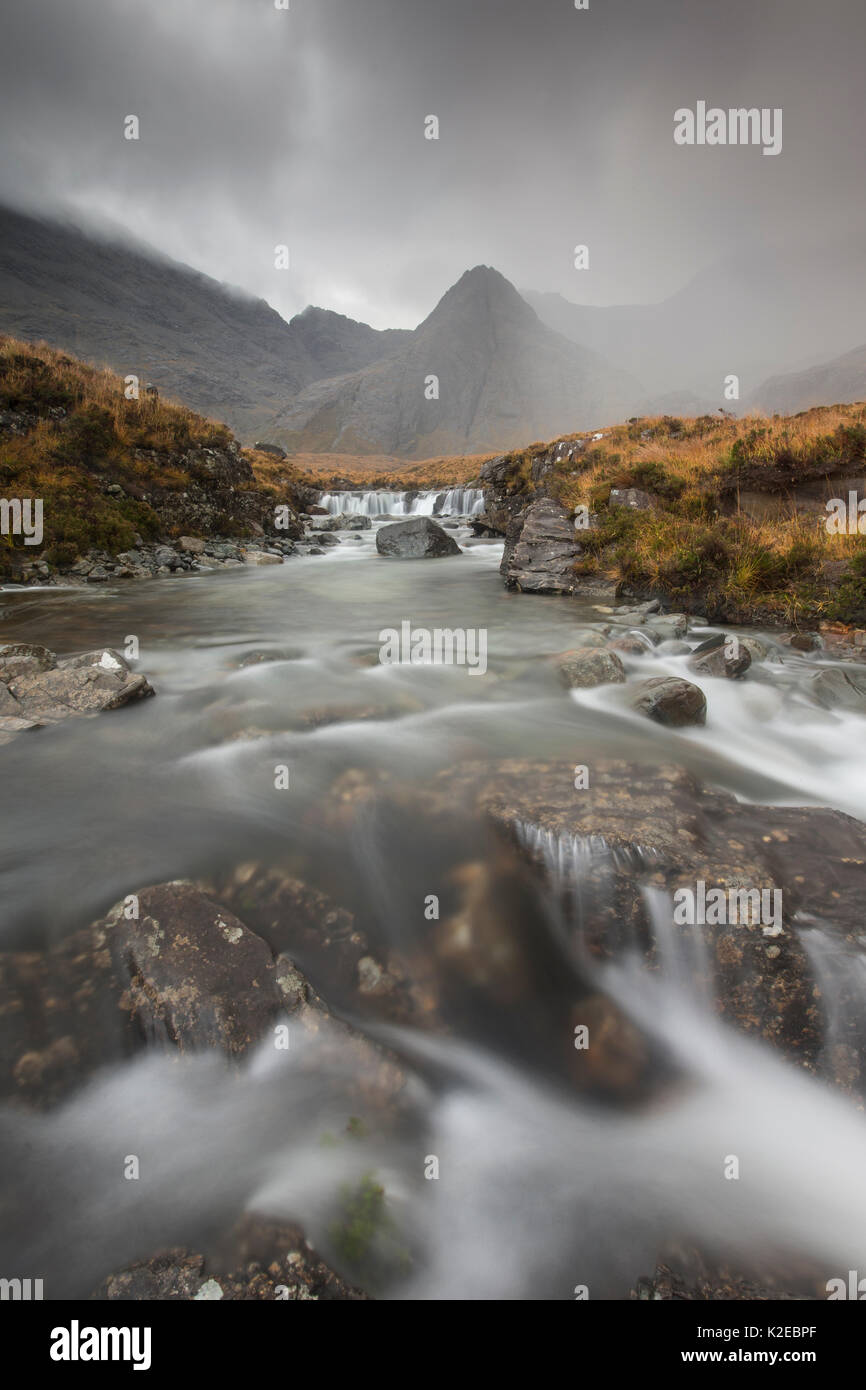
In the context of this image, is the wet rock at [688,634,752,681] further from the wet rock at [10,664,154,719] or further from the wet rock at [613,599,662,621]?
the wet rock at [10,664,154,719]

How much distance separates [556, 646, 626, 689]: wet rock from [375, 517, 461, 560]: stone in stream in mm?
14713

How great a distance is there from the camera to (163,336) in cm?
15162

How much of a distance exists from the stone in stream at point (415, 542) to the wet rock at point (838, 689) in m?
15.9

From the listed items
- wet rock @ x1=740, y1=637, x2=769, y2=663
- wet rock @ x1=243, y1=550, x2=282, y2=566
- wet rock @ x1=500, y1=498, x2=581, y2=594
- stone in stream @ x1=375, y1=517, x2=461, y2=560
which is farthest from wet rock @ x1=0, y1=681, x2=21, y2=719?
stone in stream @ x1=375, y1=517, x2=461, y2=560

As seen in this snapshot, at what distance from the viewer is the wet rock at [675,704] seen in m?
5.54

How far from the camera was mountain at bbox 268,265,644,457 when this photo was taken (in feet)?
471

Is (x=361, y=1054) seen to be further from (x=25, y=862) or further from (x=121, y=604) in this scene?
(x=121, y=604)

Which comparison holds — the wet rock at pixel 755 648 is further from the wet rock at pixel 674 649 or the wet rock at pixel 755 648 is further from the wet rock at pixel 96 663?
the wet rock at pixel 96 663

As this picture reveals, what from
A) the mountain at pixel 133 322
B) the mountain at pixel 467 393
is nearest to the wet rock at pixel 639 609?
the mountain at pixel 133 322

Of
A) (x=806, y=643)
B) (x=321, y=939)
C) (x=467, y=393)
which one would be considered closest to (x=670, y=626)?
(x=806, y=643)

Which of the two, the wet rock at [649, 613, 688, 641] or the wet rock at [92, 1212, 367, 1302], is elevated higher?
the wet rock at [649, 613, 688, 641]

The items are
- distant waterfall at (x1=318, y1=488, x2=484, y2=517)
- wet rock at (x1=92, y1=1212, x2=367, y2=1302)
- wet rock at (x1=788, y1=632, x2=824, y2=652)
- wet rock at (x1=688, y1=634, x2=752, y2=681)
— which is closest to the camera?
wet rock at (x1=92, y1=1212, x2=367, y2=1302)

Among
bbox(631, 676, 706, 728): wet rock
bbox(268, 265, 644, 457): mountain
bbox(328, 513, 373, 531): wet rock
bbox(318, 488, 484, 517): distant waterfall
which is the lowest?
bbox(631, 676, 706, 728): wet rock
